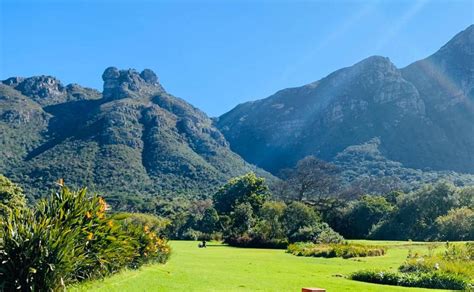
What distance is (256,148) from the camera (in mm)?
185125

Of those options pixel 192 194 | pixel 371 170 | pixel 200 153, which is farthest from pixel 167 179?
pixel 371 170

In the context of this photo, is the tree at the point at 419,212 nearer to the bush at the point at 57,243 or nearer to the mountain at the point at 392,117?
the bush at the point at 57,243

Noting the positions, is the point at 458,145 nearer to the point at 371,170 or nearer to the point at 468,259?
the point at 371,170

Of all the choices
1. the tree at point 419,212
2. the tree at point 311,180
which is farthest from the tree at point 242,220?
the tree at point 311,180

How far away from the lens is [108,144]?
404 feet

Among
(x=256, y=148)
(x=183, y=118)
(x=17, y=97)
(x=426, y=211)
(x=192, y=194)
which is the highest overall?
(x=17, y=97)

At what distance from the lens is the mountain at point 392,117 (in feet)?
439

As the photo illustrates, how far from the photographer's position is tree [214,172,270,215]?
6869 centimetres

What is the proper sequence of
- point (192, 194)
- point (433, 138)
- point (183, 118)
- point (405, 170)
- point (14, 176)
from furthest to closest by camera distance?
1. point (183, 118)
2. point (433, 138)
3. point (405, 170)
4. point (192, 194)
5. point (14, 176)

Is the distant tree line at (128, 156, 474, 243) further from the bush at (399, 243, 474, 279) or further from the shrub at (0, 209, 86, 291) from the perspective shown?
the shrub at (0, 209, 86, 291)

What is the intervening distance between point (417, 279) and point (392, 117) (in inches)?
5224

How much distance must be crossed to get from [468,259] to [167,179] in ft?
338

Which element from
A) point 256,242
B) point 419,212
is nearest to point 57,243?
point 256,242

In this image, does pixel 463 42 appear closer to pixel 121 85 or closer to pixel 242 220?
pixel 121 85
